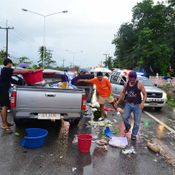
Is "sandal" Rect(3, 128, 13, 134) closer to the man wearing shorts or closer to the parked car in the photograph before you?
the man wearing shorts

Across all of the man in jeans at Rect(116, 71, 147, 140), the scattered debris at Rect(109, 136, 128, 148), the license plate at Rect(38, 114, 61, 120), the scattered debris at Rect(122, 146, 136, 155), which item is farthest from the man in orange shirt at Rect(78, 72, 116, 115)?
the scattered debris at Rect(122, 146, 136, 155)

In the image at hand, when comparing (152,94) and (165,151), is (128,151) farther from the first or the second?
(152,94)

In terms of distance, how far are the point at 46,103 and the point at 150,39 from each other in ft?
134

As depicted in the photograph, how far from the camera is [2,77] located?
329 inches

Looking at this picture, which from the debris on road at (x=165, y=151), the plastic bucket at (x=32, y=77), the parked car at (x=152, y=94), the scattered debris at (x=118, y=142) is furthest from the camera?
the parked car at (x=152, y=94)

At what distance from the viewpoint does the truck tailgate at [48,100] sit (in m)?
7.75

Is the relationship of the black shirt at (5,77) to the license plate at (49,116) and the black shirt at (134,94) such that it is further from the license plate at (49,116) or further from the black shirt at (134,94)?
the black shirt at (134,94)

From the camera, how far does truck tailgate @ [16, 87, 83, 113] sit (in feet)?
25.4

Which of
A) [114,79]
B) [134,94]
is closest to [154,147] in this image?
[134,94]

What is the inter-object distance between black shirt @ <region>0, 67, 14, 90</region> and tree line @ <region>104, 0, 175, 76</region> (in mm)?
36128

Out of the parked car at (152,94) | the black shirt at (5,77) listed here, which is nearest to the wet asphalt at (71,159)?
the black shirt at (5,77)

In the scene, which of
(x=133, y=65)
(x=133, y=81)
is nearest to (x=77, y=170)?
(x=133, y=81)

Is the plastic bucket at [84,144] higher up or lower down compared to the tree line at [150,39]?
lower down

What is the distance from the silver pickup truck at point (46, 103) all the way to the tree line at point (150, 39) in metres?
35.8
